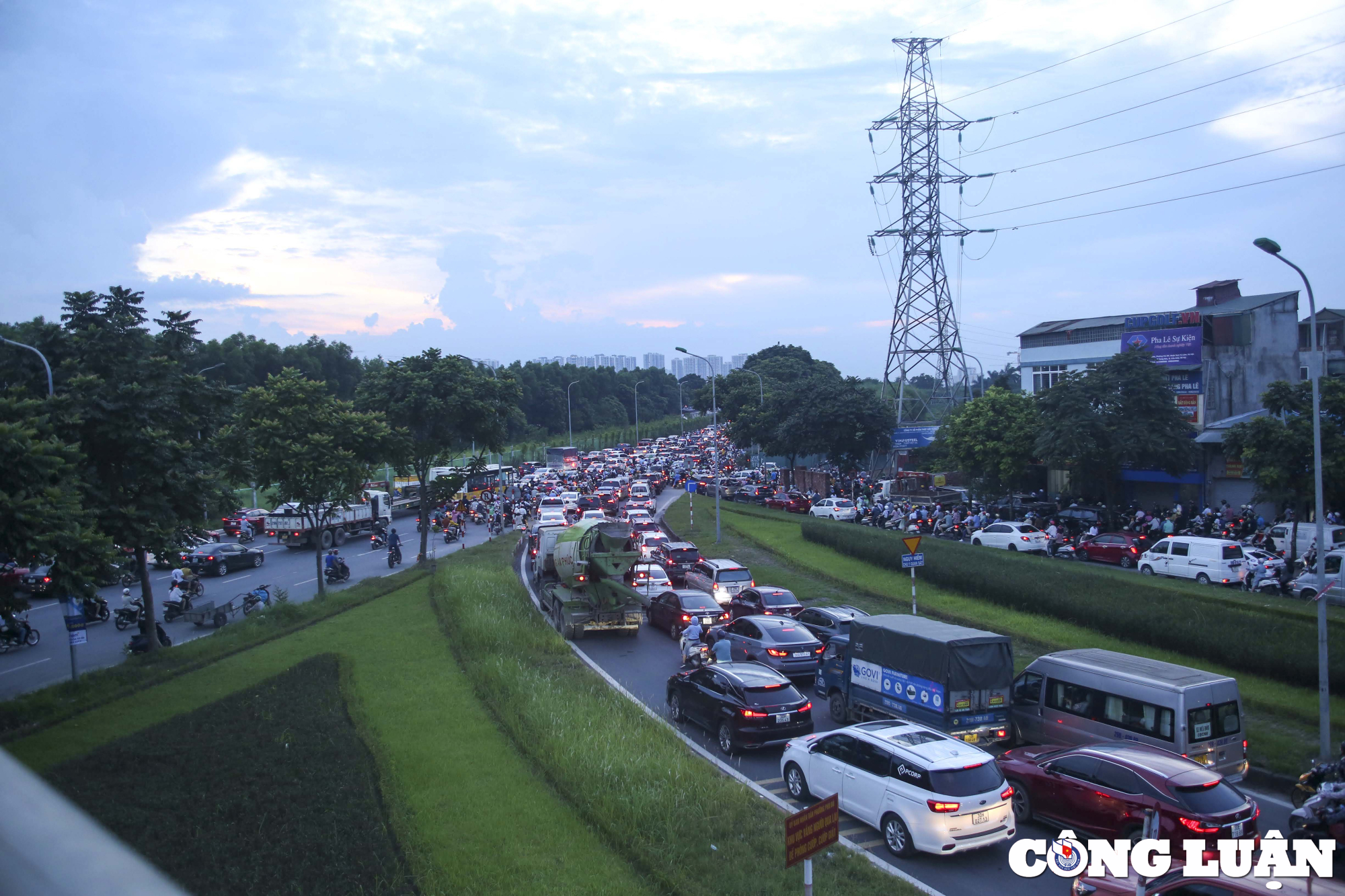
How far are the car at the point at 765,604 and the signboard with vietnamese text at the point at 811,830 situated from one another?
15.5m

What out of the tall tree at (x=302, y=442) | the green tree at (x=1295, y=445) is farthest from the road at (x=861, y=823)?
the green tree at (x=1295, y=445)

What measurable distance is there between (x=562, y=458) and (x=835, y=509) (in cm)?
4523

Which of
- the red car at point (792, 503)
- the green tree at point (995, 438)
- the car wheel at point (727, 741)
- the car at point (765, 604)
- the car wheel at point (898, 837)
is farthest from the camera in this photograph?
the red car at point (792, 503)

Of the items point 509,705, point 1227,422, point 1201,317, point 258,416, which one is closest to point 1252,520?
point 1227,422

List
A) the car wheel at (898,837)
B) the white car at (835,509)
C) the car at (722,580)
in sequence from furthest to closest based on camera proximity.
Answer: the white car at (835,509) < the car at (722,580) < the car wheel at (898,837)

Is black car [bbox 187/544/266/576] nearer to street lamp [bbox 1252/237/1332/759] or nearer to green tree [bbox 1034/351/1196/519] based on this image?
green tree [bbox 1034/351/1196/519]

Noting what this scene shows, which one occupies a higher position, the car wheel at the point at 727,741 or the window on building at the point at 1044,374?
the window on building at the point at 1044,374

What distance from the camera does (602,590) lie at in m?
23.4

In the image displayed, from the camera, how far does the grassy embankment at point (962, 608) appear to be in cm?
1468

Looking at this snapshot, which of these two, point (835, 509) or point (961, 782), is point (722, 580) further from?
point (835, 509)

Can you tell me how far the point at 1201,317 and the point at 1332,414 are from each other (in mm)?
14359

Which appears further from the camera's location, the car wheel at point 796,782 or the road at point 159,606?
the road at point 159,606

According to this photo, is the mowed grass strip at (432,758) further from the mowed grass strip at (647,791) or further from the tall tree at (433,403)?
the tall tree at (433,403)

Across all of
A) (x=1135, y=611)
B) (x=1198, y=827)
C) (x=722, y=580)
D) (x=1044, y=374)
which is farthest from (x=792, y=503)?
(x=1198, y=827)
